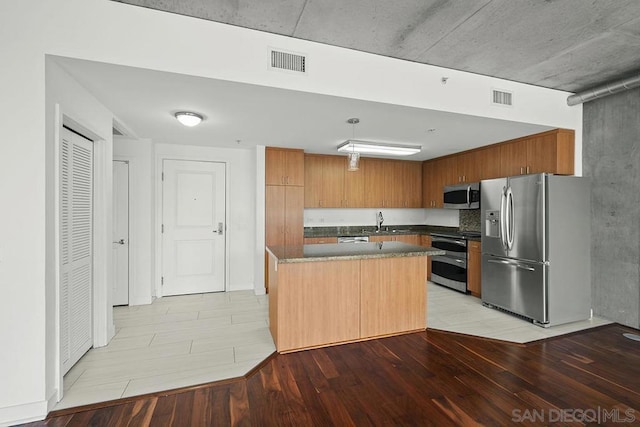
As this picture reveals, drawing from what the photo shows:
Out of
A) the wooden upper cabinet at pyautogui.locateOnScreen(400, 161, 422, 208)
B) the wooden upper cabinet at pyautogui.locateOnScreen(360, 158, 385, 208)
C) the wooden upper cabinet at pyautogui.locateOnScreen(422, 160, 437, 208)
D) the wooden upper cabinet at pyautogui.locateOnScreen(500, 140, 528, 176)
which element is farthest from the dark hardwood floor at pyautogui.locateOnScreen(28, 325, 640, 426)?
the wooden upper cabinet at pyautogui.locateOnScreen(400, 161, 422, 208)

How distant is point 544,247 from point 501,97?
1.78m

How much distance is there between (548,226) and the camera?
3320 millimetres

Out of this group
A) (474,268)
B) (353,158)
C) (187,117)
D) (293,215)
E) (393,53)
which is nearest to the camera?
(393,53)

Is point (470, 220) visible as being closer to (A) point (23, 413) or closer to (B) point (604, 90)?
(B) point (604, 90)

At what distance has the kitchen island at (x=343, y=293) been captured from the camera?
9.13 ft


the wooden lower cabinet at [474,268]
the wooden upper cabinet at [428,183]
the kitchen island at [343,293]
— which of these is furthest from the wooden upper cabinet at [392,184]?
the kitchen island at [343,293]

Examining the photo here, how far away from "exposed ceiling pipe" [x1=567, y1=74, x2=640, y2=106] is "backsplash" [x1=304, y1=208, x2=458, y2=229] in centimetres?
272

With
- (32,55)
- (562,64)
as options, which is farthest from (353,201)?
(32,55)

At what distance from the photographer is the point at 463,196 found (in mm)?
4934

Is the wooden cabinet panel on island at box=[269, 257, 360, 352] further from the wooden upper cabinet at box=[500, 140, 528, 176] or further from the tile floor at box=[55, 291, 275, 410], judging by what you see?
the wooden upper cabinet at box=[500, 140, 528, 176]

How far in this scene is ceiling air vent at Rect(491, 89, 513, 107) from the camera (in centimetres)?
312

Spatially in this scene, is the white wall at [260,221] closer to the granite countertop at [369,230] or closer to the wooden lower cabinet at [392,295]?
the granite countertop at [369,230]

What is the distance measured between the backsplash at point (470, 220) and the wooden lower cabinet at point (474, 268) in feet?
2.79

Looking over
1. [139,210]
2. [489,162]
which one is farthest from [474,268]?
[139,210]
